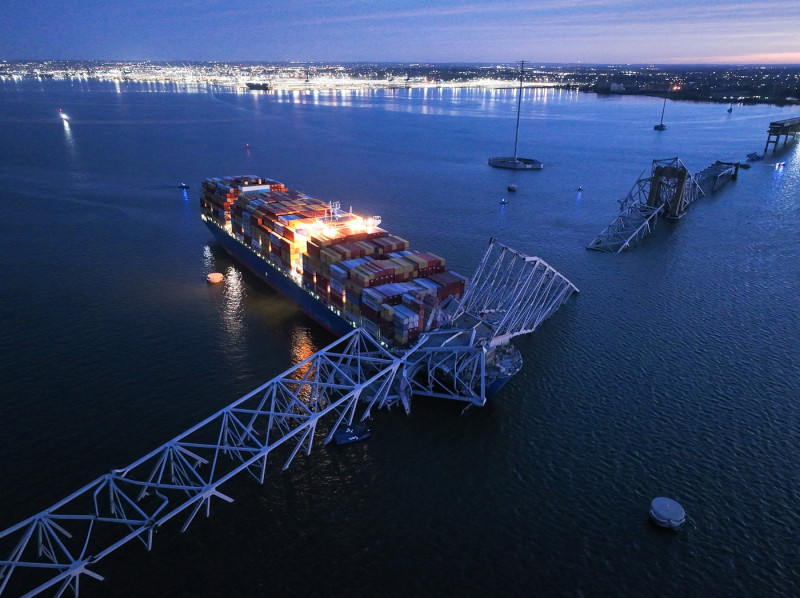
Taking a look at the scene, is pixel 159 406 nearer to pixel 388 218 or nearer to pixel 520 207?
pixel 388 218

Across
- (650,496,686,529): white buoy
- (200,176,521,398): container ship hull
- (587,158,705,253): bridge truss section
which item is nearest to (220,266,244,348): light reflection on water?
(200,176,521,398): container ship hull

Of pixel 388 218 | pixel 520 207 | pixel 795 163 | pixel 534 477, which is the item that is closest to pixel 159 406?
pixel 534 477

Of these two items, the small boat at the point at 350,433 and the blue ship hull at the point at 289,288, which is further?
the blue ship hull at the point at 289,288

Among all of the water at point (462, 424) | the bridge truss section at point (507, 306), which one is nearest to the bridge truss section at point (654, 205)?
the water at point (462, 424)

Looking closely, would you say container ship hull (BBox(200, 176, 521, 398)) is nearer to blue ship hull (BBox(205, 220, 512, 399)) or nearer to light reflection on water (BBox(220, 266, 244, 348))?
blue ship hull (BBox(205, 220, 512, 399))

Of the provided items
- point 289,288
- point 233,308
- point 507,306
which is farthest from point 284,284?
point 507,306

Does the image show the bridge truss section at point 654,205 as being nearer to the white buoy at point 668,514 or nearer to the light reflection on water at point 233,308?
the white buoy at point 668,514
